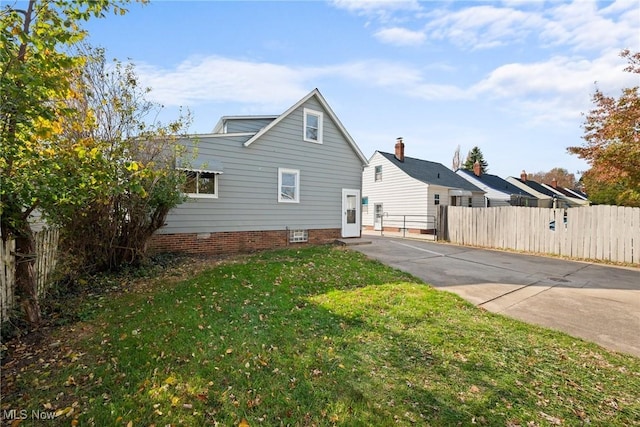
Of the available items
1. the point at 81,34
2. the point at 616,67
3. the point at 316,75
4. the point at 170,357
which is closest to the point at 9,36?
the point at 81,34

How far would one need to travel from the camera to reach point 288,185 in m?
12.1

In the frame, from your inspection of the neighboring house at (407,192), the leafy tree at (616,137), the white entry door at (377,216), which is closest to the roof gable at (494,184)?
the neighboring house at (407,192)

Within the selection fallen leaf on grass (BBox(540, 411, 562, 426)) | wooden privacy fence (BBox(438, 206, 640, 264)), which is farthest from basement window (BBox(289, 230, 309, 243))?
fallen leaf on grass (BBox(540, 411, 562, 426))

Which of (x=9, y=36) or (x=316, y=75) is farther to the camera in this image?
(x=316, y=75)

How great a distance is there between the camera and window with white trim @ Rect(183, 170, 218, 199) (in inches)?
383

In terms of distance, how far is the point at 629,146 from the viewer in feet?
33.8

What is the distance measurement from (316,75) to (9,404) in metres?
12.1

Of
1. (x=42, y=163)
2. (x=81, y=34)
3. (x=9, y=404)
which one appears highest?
(x=81, y=34)

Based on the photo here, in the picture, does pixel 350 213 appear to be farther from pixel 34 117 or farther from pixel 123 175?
pixel 34 117

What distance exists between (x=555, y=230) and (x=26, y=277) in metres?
16.0

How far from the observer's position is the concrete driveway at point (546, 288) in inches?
191

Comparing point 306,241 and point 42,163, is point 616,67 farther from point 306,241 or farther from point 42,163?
point 42,163

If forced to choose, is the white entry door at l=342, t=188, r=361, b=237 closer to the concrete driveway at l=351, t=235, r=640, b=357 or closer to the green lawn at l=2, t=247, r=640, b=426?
the concrete driveway at l=351, t=235, r=640, b=357

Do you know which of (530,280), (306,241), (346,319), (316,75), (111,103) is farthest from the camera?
(306,241)
